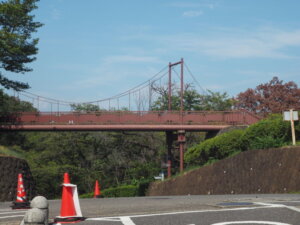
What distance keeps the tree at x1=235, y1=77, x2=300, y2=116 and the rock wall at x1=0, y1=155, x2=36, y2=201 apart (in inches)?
1591

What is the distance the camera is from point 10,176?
24.5 m

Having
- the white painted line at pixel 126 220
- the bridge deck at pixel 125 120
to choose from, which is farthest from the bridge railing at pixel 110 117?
the white painted line at pixel 126 220

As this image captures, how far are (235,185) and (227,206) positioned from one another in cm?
1313

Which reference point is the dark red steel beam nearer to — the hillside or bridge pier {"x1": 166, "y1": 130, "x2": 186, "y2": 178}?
bridge pier {"x1": 166, "y1": 130, "x2": 186, "y2": 178}

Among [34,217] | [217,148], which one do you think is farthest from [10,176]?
[34,217]

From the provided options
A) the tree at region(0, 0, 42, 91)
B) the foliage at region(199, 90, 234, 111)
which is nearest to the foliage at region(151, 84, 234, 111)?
the foliage at region(199, 90, 234, 111)

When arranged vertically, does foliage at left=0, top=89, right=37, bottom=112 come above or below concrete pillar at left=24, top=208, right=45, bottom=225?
above

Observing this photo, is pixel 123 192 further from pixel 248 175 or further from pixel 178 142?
pixel 248 175

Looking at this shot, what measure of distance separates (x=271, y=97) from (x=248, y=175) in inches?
1632

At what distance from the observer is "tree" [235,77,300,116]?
203 ft

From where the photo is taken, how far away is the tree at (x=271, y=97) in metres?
61.8

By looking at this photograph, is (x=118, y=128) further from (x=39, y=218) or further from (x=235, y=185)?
(x=39, y=218)

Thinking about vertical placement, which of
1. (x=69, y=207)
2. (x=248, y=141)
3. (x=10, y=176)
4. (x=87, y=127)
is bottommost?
(x=69, y=207)

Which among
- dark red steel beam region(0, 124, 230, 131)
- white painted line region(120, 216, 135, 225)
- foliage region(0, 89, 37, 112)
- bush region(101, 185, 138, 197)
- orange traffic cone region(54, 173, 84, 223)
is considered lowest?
bush region(101, 185, 138, 197)
